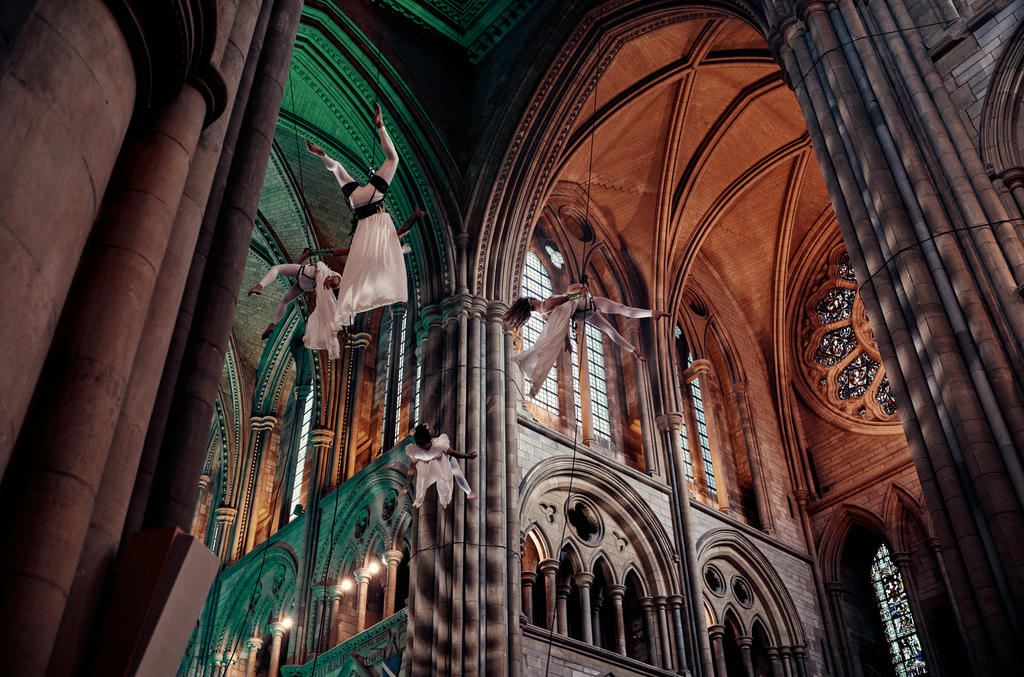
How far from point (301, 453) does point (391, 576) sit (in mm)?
6090

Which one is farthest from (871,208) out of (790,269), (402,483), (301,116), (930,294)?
(790,269)

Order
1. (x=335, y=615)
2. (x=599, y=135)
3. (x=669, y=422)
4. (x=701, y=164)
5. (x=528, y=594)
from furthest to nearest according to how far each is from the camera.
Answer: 1. (x=701, y=164)
2. (x=599, y=135)
3. (x=669, y=422)
4. (x=335, y=615)
5. (x=528, y=594)

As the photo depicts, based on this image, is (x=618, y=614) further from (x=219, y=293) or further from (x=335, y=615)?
(x=219, y=293)

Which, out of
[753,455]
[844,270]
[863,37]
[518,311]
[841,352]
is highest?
[844,270]

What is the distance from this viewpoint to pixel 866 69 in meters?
8.30

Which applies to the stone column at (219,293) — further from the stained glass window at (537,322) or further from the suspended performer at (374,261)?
the stained glass window at (537,322)

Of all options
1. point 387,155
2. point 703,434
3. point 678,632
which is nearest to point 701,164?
point 703,434

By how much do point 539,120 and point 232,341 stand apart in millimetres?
10216

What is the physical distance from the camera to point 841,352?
19141 mm

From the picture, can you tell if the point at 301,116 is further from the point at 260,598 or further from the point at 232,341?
the point at 260,598

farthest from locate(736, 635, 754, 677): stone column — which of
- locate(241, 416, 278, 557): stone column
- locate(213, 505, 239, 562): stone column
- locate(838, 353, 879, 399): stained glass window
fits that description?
locate(213, 505, 239, 562): stone column

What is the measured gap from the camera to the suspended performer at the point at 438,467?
10.9 metres

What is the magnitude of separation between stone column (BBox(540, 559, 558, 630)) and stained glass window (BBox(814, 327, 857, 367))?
9.20 meters

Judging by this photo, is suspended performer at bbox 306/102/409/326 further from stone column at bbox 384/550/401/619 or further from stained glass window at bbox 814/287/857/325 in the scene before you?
stained glass window at bbox 814/287/857/325
